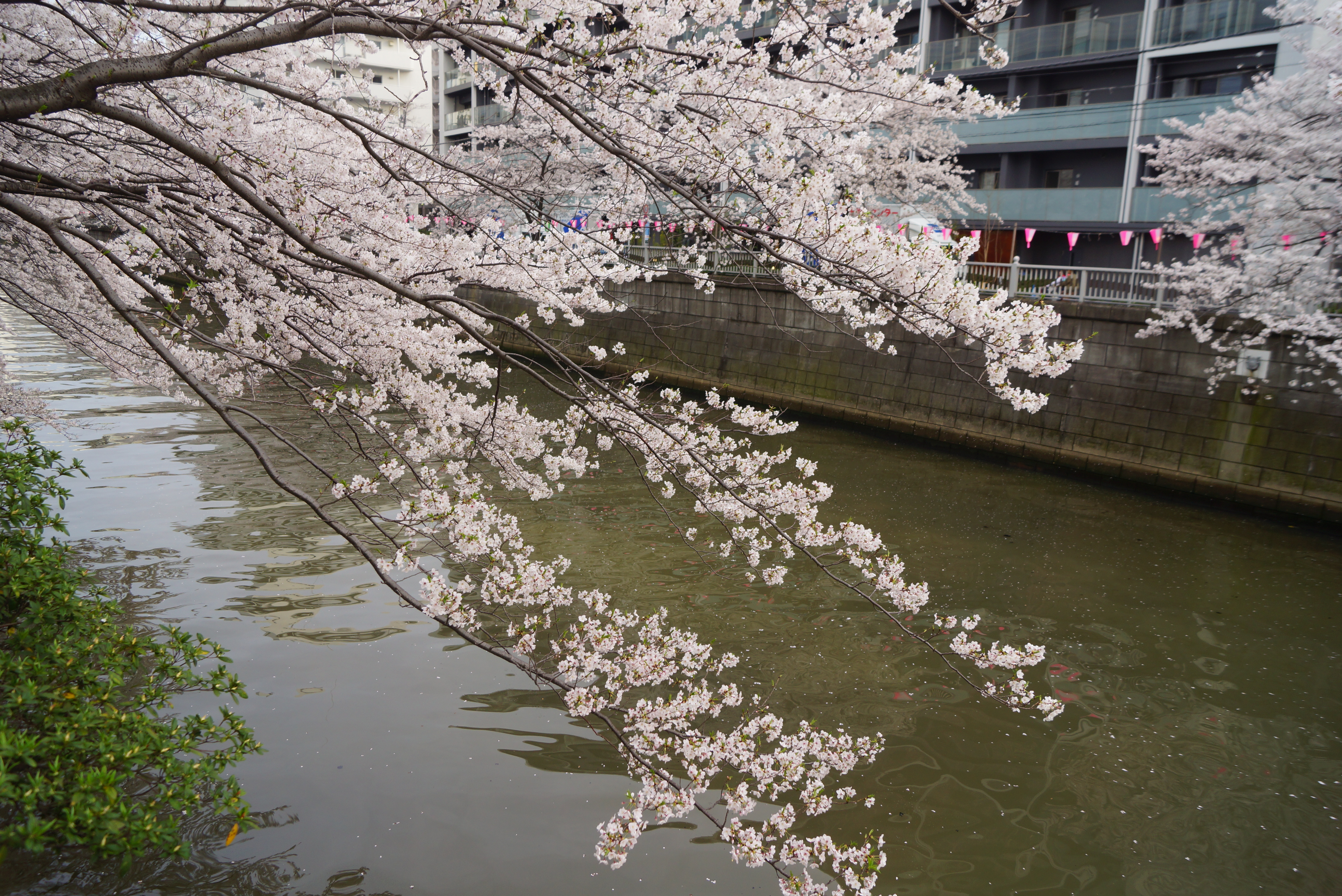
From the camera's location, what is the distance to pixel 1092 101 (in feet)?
79.0

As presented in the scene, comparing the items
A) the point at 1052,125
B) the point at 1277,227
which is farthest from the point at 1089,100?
the point at 1277,227

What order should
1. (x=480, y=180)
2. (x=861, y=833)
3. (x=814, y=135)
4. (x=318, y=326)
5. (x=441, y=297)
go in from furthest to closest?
(x=318, y=326)
(x=861, y=833)
(x=814, y=135)
(x=480, y=180)
(x=441, y=297)

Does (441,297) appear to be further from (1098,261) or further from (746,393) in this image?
(1098,261)

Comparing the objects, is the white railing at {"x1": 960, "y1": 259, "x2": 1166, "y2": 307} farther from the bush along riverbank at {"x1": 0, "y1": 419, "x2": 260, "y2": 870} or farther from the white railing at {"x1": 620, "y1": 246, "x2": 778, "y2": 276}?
the bush along riverbank at {"x1": 0, "y1": 419, "x2": 260, "y2": 870}

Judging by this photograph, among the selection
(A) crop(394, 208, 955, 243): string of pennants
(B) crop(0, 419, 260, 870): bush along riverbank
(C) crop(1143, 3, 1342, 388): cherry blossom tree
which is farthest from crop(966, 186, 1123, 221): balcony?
(B) crop(0, 419, 260, 870): bush along riverbank

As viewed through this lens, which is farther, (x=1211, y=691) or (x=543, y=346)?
(x=1211, y=691)

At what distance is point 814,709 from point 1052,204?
22072 millimetres

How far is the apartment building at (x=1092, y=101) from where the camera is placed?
68.8 ft

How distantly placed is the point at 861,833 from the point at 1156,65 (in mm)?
23957

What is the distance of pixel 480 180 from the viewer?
4406 millimetres

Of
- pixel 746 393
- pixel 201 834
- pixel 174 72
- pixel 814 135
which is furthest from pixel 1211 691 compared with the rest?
pixel 746 393

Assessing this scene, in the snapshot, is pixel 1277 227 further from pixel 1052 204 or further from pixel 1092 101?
pixel 1092 101

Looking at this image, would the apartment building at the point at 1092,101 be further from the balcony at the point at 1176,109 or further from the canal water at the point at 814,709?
the canal water at the point at 814,709

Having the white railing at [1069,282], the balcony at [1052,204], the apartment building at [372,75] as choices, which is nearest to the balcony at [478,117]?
the apartment building at [372,75]
